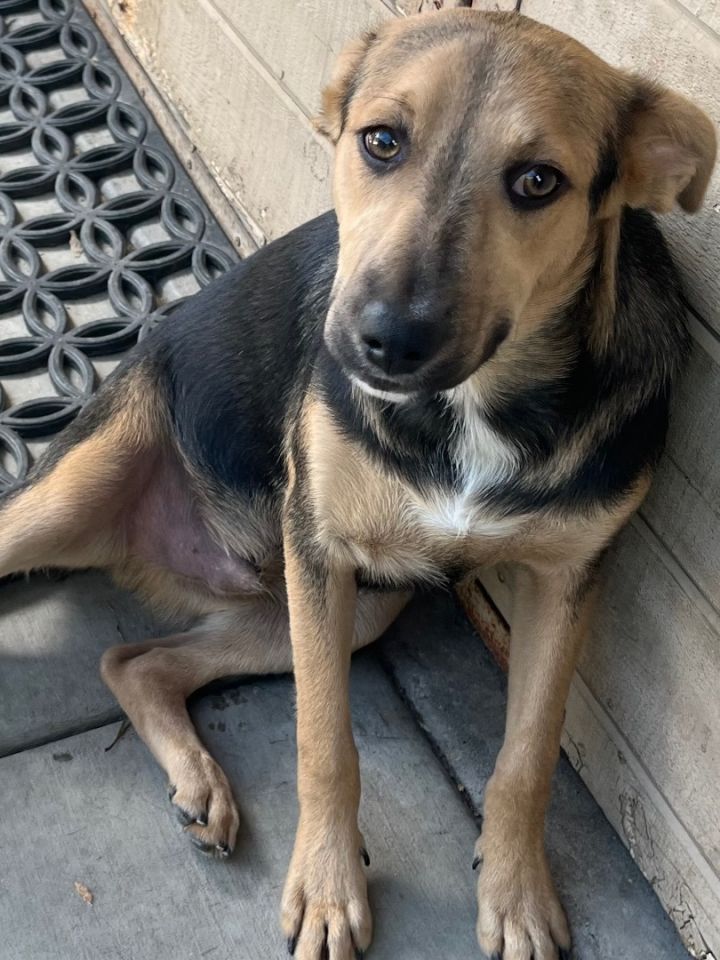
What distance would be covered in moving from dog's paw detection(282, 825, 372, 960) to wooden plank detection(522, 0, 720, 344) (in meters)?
1.48

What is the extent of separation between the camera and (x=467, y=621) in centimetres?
374

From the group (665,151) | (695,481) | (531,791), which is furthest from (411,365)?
(531,791)

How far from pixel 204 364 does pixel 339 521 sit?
0.69m

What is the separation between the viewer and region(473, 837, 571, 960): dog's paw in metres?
2.92

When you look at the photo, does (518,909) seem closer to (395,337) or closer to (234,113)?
(395,337)

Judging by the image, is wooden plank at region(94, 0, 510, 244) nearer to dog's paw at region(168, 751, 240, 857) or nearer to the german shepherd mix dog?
the german shepherd mix dog

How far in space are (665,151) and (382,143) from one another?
21.5 inches

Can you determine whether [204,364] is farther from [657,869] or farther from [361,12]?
[657,869]

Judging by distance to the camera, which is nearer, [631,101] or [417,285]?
[417,285]

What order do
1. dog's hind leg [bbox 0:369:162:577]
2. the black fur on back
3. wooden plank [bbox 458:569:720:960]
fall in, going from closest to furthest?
the black fur on back, wooden plank [bbox 458:569:720:960], dog's hind leg [bbox 0:369:162:577]

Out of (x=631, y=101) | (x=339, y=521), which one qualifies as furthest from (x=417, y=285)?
(x=339, y=521)

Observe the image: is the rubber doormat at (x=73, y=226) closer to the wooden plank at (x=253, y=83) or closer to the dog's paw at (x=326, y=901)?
the wooden plank at (x=253, y=83)

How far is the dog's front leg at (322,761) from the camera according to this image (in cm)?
291

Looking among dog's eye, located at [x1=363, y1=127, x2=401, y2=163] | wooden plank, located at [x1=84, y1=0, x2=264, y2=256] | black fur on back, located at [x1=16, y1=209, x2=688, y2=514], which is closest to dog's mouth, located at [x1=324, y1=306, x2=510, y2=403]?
black fur on back, located at [x1=16, y1=209, x2=688, y2=514]
